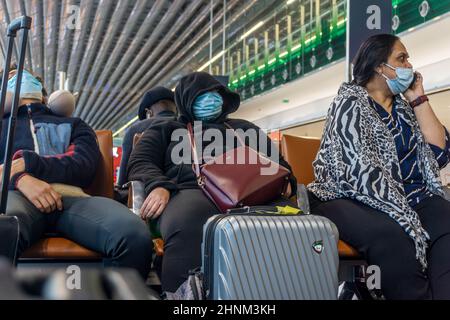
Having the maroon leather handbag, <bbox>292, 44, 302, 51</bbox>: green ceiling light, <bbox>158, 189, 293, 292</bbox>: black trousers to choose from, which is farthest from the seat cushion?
<bbox>292, 44, 302, 51</bbox>: green ceiling light

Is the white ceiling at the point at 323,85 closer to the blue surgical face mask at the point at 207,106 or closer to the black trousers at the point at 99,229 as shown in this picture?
the blue surgical face mask at the point at 207,106

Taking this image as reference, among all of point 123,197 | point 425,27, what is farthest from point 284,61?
point 123,197

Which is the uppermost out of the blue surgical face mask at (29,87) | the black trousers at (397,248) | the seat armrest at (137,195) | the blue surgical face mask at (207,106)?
the blue surgical face mask at (29,87)

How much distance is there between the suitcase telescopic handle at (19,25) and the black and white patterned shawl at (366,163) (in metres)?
1.33

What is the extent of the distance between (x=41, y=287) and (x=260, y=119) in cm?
1601

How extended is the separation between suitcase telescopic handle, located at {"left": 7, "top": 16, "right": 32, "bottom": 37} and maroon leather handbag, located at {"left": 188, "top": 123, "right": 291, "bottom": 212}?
848 millimetres

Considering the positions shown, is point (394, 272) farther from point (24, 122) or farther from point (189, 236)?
point (24, 122)

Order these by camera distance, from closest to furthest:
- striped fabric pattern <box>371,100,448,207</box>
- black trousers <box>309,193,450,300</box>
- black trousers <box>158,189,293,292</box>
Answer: black trousers <box>158,189,293,292</box>, black trousers <box>309,193,450,300</box>, striped fabric pattern <box>371,100,448,207</box>

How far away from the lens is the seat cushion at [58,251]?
194 cm

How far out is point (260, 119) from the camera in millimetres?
16422

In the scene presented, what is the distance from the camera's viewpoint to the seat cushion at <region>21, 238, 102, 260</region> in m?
1.94

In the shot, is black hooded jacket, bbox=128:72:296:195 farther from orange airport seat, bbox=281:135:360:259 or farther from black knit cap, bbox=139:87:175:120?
black knit cap, bbox=139:87:175:120

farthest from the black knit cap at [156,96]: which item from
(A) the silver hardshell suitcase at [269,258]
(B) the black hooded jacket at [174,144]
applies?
(A) the silver hardshell suitcase at [269,258]
